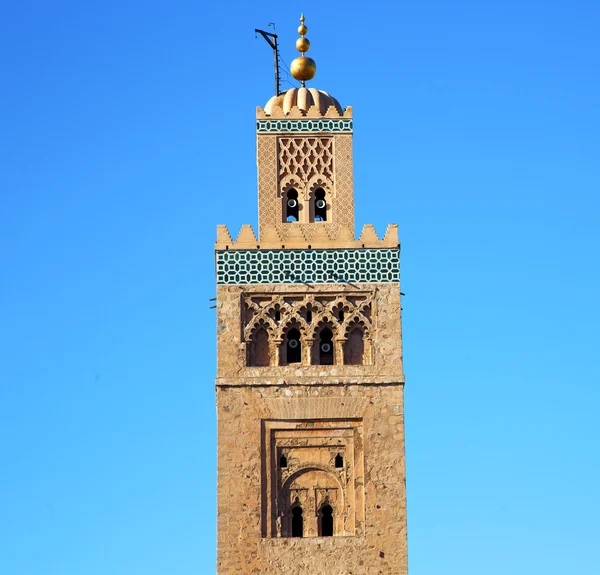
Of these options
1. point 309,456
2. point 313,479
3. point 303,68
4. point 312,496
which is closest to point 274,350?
point 309,456

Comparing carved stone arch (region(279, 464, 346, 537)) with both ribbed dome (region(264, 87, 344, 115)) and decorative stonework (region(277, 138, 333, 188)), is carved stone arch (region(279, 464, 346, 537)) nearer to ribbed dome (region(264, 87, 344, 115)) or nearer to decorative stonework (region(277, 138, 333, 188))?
decorative stonework (region(277, 138, 333, 188))

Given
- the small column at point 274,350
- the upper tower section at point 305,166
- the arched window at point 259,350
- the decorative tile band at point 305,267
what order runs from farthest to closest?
the upper tower section at point 305,166 < the decorative tile band at point 305,267 < the arched window at point 259,350 < the small column at point 274,350

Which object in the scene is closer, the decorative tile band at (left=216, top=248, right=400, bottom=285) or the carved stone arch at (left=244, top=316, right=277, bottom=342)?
the carved stone arch at (left=244, top=316, right=277, bottom=342)

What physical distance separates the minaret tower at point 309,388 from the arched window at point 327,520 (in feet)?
0.09

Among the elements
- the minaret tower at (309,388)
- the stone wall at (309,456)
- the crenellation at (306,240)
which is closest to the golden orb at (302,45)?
the minaret tower at (309,388)

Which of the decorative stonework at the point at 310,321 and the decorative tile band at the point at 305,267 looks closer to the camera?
the decorative stonework at the point at 310,321

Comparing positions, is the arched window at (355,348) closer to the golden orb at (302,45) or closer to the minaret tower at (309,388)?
the minaret tower at (309,388)

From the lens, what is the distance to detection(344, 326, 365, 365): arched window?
1272 inches

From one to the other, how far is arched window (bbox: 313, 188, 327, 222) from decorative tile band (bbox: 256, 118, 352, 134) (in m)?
0.94

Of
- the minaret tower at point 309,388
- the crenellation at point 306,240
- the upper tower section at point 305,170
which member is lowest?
the minaret tower at point 309,388

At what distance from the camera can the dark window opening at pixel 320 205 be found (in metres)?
33.4

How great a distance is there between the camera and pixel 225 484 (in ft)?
103

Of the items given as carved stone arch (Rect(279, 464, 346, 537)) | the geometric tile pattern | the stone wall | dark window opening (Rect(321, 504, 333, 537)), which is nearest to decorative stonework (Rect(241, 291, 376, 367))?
the stone wall

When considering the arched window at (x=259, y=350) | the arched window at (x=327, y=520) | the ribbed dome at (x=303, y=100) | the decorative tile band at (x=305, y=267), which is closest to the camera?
the arched window at (x=327, y=520)
